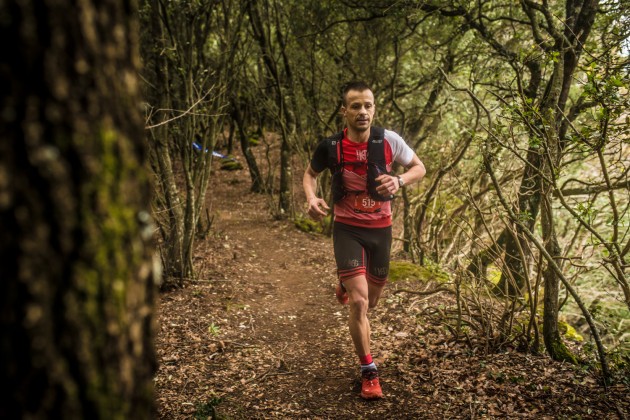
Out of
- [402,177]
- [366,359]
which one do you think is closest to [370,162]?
[402,177]

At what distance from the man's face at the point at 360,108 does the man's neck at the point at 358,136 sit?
0.05 meters

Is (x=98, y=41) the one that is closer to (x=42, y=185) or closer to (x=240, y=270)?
(x=42, y=185)

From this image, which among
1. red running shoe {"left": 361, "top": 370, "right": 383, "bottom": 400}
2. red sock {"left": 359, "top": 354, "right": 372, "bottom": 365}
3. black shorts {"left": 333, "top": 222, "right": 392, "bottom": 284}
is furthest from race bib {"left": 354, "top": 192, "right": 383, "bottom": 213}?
A: red running shoe {"left": 361, "top": 370, "right": 383, "bottom": 400}

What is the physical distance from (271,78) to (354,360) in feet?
26.6

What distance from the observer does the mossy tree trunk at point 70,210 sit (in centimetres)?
85

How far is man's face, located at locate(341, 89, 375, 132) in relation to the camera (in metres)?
3.98

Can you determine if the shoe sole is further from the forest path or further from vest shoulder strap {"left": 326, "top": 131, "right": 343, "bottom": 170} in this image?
vest shoulder strap {"left": 326, "top": 131, "right": 343, "bottom": 170}

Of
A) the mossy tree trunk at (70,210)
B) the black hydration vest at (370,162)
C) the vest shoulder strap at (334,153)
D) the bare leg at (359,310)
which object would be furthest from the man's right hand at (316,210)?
the mossy tree trunk at (70,210)

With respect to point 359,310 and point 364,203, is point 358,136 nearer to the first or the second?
point 364,203

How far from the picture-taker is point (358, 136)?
4.11 metres

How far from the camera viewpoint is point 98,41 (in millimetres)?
946

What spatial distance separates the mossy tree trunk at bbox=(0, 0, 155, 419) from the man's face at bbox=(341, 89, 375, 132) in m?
3.09

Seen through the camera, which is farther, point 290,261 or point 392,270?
point 290,261

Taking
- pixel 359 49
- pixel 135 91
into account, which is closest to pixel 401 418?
pixel 135 91
